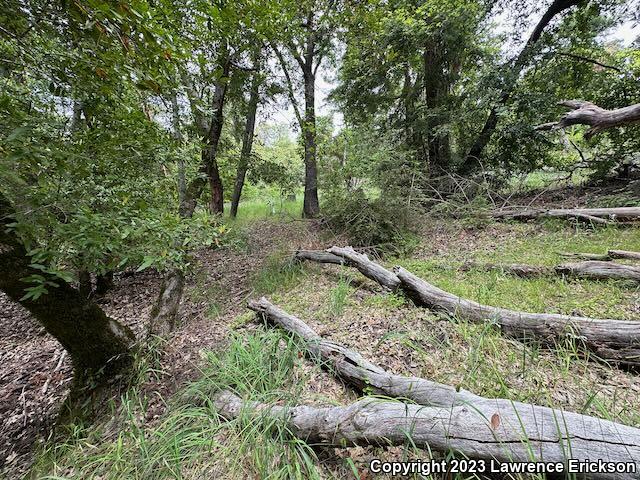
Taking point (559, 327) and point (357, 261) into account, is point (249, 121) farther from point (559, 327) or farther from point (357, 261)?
point (559, 327)

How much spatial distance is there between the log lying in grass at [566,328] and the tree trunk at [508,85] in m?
5.41

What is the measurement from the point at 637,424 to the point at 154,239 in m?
2.94

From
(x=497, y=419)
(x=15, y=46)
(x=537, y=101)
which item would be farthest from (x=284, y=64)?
(x=497, y=419)

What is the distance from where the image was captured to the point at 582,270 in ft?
9.96

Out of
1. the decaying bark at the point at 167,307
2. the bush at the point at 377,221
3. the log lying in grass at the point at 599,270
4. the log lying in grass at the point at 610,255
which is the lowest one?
the decaying bark at the point at 167,307

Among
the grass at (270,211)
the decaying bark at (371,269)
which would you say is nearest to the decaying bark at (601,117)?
the decaying bark at (371,269)

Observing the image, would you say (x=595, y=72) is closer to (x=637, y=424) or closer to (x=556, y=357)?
(x=556, y=357)

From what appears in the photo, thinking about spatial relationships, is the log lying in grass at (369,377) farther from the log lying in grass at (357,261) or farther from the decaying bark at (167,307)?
the decaying bark at (167,307)

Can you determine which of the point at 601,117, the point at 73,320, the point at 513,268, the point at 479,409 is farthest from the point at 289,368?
the point at 601,117

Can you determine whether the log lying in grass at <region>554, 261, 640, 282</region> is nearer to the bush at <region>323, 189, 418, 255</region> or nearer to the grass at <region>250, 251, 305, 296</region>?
the bush at <region>323, 189, 418, 255</region>

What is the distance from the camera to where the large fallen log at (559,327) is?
1.87 metres

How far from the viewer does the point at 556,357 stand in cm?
197

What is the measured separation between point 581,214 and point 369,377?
201 inches

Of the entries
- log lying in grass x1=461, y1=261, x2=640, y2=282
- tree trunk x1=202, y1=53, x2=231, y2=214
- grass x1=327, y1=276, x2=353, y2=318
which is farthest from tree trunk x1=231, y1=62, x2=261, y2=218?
log lying in grass x1=461, y1=261, x2=640, y2=282
